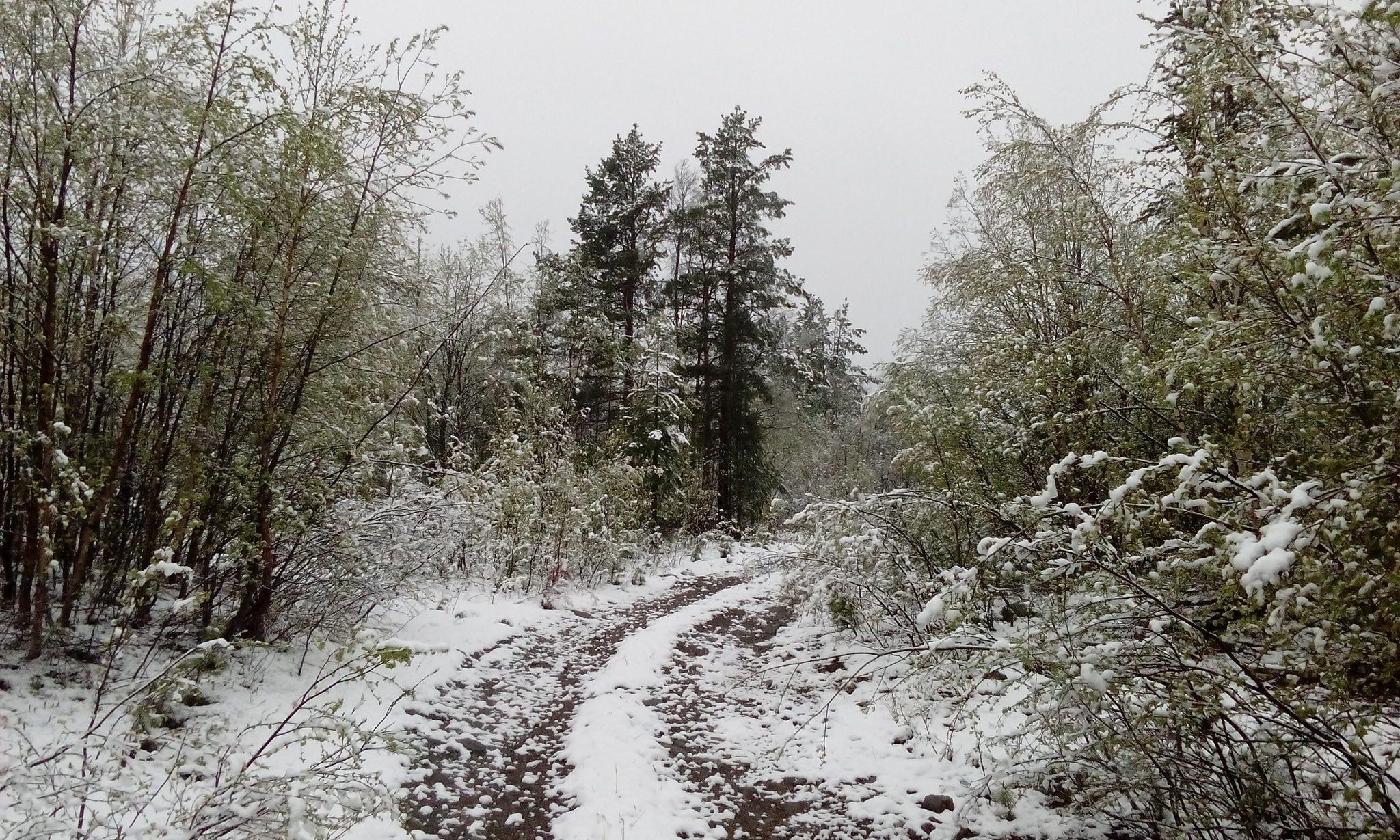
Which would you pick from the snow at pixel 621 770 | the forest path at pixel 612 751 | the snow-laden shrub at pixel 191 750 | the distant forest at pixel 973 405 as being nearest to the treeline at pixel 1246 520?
the distant forest at pixel 973 405

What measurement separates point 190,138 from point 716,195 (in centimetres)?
1631

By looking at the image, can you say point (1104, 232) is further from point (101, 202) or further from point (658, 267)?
point (658, 267)

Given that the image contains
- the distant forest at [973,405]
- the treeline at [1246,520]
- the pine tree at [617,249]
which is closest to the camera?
the treeline at [1246,520]

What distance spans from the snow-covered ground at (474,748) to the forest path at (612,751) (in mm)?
20

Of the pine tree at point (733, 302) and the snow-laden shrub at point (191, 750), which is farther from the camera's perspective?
the pine tree at point (733, 302)

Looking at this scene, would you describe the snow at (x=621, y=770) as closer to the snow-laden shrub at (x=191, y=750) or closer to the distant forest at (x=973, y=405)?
the snow-laden shrub at (x=191, y=750)

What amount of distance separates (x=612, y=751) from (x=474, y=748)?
1071 millimetres

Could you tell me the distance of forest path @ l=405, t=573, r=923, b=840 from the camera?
152 inches

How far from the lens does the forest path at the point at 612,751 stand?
387 cm

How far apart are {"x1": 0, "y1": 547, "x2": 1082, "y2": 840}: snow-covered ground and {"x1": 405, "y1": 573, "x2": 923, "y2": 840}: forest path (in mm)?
20

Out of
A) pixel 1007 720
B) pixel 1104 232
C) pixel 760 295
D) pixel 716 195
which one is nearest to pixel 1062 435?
pixel 1104 232

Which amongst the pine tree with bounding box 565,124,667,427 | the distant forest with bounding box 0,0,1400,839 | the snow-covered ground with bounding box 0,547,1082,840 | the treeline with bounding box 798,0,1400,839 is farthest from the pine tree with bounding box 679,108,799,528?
the treeline with bounding box 798,0,1400,839

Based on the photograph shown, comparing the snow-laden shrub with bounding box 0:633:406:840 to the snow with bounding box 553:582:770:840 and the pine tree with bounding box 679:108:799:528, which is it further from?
the pine tree with bounding box 679:108:799:528

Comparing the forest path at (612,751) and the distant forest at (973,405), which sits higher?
the distant forest at (973,405)
